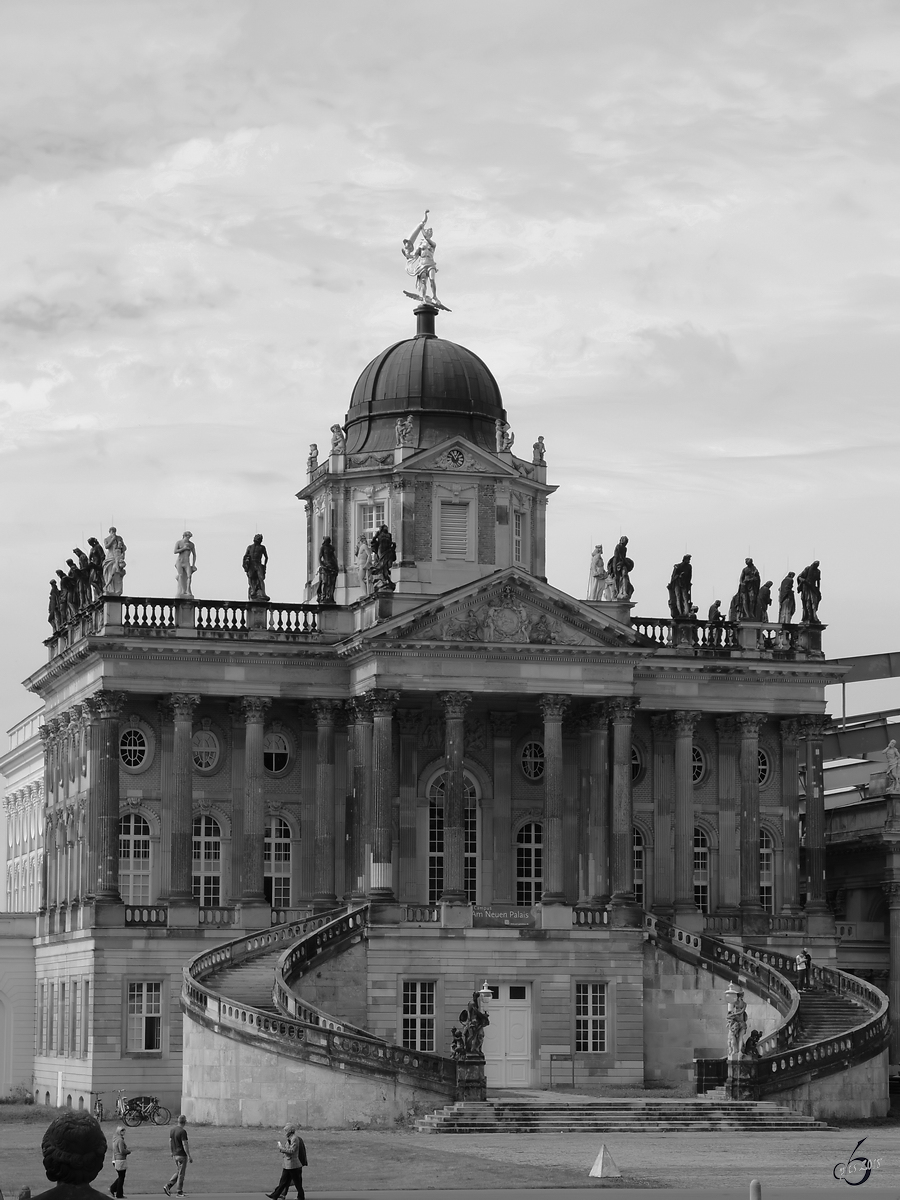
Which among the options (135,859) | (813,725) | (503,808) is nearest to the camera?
(135,859)

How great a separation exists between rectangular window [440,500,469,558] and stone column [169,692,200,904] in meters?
9.97

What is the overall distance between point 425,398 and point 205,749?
13.4 m

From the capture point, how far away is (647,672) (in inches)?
2709

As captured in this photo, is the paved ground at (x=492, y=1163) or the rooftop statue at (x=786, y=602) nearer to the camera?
the paved ground at (x=492, y=1163)

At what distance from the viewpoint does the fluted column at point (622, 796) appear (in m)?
65.8

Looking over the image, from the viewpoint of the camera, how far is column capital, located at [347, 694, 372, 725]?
6494cm

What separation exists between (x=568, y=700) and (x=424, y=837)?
6.09 m

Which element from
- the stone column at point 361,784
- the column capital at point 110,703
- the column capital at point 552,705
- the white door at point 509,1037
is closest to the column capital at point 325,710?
the stone column at point 361,784

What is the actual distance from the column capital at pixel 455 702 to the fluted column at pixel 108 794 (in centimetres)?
932

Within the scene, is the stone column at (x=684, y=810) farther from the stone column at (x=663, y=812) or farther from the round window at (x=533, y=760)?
the round window at (x=533, y=760)

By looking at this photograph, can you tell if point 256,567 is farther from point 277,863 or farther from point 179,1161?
point 179,1161

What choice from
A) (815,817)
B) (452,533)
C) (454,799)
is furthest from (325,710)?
(815,817)

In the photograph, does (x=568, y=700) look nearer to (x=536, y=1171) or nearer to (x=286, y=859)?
(x=286, y=859)

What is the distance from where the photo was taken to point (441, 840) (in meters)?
67.1
